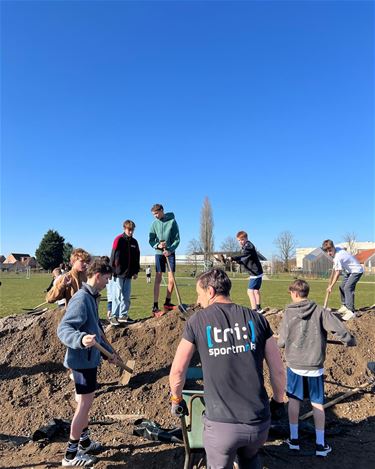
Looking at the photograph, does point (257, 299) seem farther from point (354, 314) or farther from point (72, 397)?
point (72, 397)

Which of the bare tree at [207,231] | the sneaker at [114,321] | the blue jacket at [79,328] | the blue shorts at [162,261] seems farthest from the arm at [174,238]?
the bare tree at [207,231]

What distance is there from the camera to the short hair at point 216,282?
260 cm

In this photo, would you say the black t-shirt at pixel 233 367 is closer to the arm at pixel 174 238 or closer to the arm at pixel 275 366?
the arm at pixel 275 366

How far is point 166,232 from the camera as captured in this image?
7.41m

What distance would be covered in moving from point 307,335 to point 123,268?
4.02 meters

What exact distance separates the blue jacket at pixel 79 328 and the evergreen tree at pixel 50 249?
67622mm

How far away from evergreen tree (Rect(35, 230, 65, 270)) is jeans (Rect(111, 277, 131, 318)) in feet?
210

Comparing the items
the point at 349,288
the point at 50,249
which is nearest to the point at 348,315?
the point at 349,288

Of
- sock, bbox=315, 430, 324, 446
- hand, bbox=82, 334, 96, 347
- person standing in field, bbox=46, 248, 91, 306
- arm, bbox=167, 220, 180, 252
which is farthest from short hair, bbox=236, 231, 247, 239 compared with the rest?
hand, bbox=82, 334, 96, 347

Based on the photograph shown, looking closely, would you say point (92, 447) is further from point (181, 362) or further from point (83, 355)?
point (181, 362)

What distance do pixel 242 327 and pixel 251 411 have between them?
1.68ft

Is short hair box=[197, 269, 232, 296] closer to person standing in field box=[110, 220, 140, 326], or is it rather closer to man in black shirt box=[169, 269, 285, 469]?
man in black shirt box=[169, 269, 285, 469]

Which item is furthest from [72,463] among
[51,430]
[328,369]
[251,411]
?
[328,369]

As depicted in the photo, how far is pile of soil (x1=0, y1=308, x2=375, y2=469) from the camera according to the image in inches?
157
